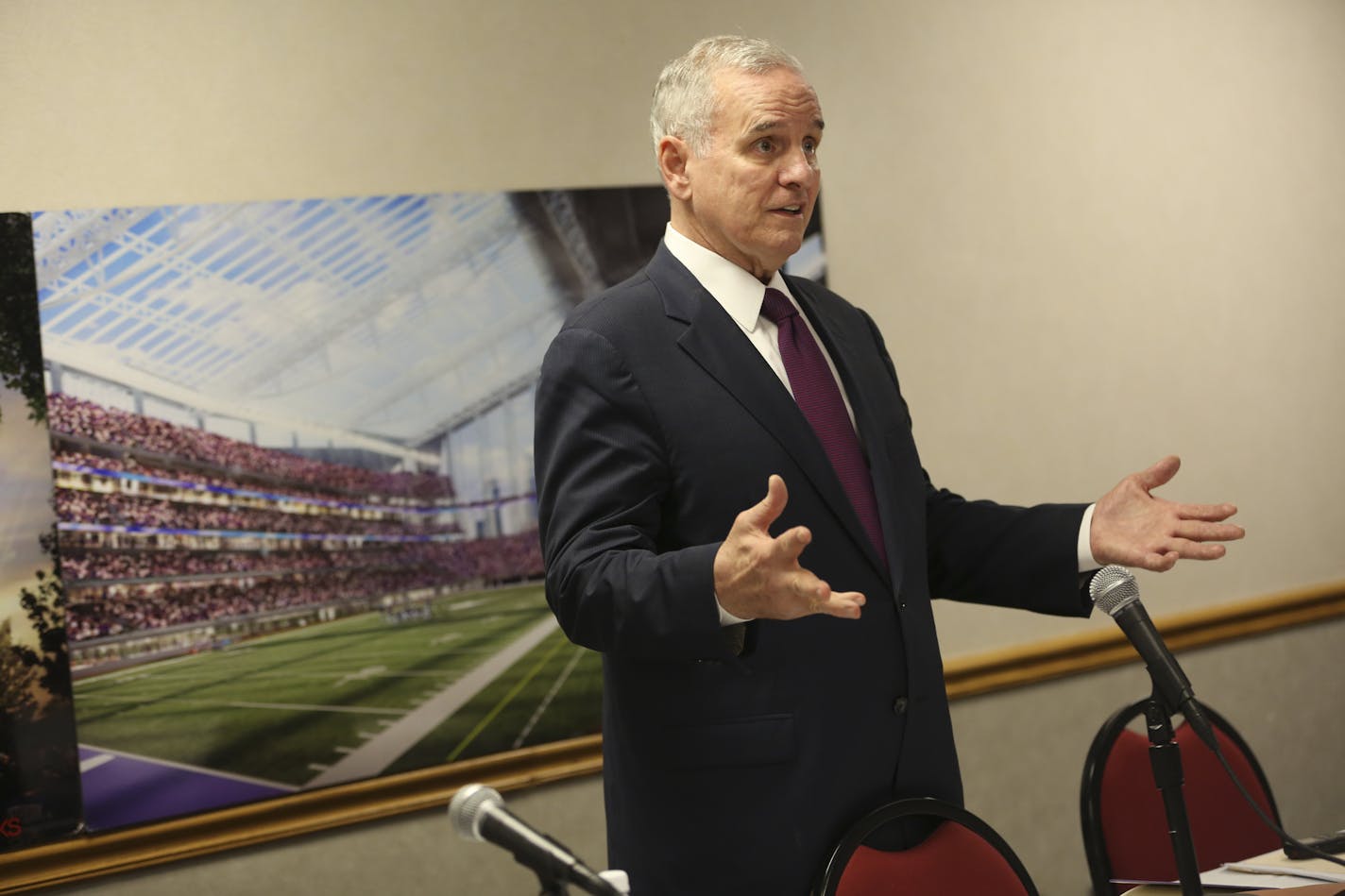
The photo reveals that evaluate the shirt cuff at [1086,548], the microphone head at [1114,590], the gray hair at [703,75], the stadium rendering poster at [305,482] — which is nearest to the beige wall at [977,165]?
the stadium rendering poster at [305,482]

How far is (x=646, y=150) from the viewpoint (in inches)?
114

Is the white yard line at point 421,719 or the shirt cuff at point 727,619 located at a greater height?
the shirt cuff at point 727,619

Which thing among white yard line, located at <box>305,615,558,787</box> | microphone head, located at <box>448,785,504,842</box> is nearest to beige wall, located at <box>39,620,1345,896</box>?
white yard line, located at <box>305,615,558,787</box>

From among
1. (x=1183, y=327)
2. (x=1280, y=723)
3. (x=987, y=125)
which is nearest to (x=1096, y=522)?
(x=987, y=125)

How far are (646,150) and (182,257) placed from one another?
111cm

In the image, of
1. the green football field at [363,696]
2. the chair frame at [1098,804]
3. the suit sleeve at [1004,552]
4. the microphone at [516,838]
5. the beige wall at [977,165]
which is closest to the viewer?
the microphone at [516,838]

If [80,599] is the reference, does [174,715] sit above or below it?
below

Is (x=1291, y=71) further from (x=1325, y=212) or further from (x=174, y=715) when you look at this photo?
(x=174, y=715)

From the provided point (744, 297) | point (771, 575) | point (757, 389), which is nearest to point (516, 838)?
point (771, 575)

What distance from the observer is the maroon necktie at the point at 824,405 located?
1.58 meters

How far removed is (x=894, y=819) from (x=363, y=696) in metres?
1.40

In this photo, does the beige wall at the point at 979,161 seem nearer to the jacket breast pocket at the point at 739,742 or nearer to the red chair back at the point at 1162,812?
the red chair back at the point at 1162,812

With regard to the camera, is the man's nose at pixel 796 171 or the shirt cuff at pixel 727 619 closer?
the shirt cuff at pixel 727 619

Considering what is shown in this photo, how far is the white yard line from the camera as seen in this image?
8.34 feet
